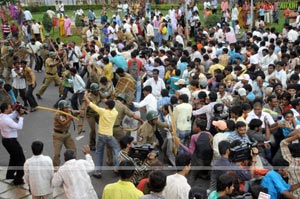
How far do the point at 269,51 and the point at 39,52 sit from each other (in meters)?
7.90

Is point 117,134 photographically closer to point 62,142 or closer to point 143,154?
point 62,142

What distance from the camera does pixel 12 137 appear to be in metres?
7.86

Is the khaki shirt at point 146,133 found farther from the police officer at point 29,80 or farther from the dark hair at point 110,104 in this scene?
the police officer at point 29,80

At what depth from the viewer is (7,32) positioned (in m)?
19.6

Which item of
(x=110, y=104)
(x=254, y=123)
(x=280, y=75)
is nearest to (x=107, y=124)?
(x=110, y=104)

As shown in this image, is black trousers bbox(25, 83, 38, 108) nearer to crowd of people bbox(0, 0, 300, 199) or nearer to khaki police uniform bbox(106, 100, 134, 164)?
crowd of people bbox(0, 0, 300, 199)

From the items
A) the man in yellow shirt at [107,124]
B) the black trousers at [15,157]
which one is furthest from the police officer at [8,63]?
the man in yellow shirt at [107,124]

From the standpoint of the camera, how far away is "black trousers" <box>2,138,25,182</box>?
7.88m

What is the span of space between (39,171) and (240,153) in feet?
9.43

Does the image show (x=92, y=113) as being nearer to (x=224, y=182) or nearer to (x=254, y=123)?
(x=254, y=123)

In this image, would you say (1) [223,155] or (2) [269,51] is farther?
(2) [269,51]

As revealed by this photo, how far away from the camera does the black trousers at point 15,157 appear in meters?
7.88

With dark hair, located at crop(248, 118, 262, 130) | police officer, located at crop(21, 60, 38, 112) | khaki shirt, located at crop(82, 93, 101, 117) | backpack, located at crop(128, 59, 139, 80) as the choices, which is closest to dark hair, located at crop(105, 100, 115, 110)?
khaki shirt, located at crop(82, 93, 101, 117)

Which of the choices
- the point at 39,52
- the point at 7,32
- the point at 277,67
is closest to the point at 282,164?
the point at 277,67
